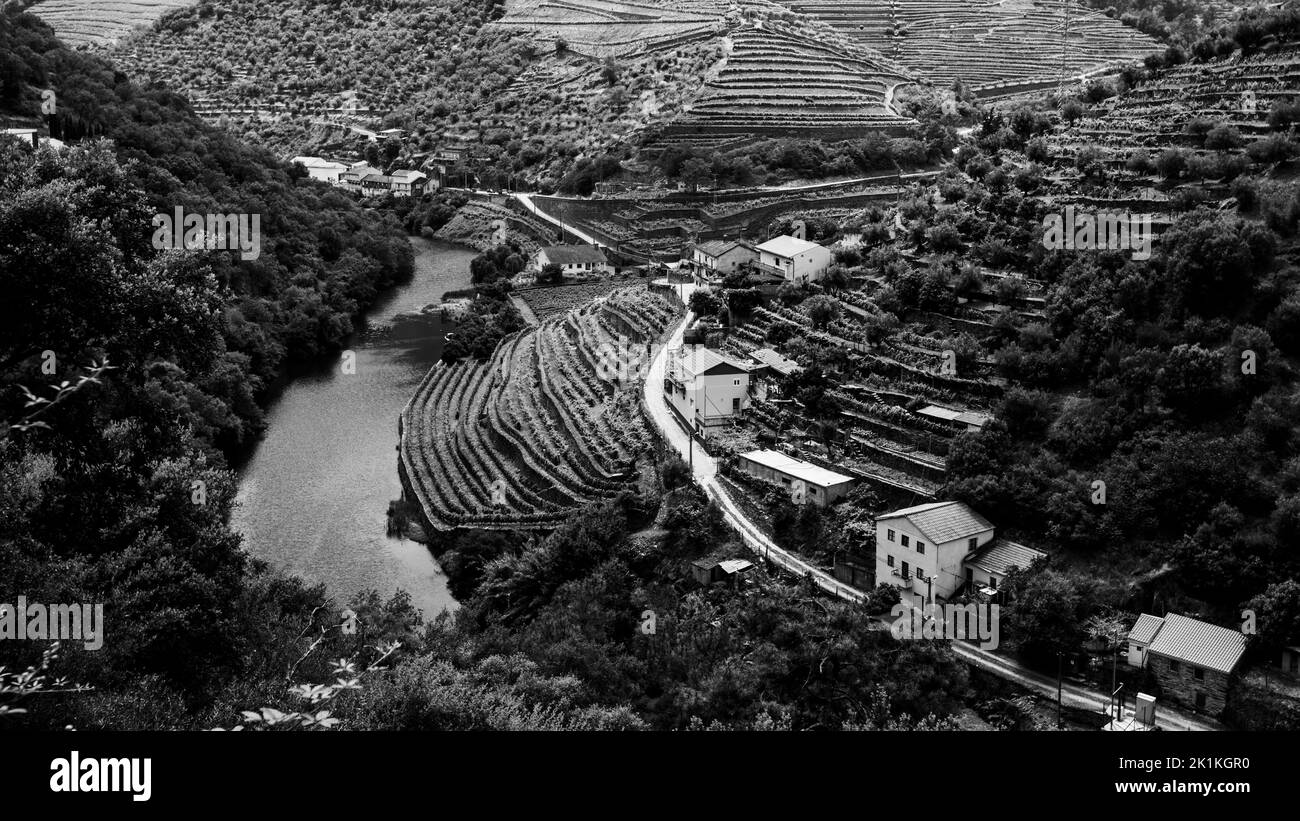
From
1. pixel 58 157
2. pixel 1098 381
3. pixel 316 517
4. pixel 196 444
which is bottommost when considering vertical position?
pixel 316 517

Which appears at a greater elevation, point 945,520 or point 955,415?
point 955,415

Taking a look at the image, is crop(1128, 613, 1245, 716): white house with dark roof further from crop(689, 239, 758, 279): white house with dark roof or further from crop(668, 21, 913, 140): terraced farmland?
crop(668, 21, 913, 140): terraced farmland

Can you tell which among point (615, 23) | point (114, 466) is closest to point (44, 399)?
point (114, 466)

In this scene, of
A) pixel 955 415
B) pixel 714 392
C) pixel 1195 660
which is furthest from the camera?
pixel 714 392

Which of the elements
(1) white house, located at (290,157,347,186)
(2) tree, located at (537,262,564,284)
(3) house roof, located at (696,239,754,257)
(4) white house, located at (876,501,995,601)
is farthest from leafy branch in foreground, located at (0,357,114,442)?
(1) white house, located at (290,157,347,186)

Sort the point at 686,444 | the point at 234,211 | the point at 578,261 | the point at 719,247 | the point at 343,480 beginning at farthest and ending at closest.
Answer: the point at 578,261 → the point at 234,211 → the point at 719,247 → the point at 343,480 → the point at 686,444

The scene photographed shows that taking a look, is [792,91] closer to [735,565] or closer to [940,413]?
[940,413]
